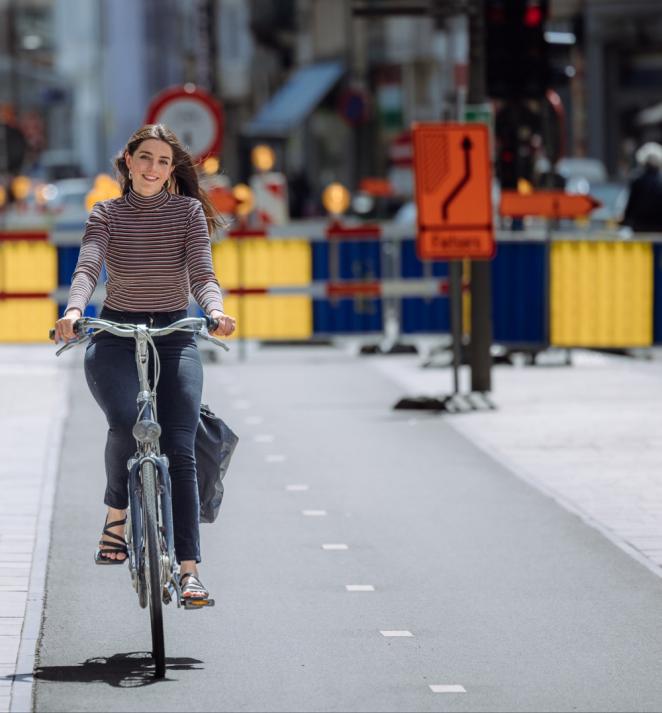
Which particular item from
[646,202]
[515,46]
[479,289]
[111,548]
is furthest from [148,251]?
[646,202]

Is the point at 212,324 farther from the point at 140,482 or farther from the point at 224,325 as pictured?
the point at 140,482

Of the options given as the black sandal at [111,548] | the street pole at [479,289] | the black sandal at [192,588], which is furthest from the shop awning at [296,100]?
the black sandal at [192,588]

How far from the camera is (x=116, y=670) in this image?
7004 millimetres

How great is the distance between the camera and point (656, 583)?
8508 mm

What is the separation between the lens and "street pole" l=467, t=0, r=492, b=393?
50.3 ft

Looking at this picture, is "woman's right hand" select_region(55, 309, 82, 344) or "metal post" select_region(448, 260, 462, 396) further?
"metal post" select_region(448, 260, 462, 396)

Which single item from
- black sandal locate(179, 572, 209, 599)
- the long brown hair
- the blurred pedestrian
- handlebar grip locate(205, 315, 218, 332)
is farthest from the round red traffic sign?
handlebar grip locate(205, 315, 218, 332)

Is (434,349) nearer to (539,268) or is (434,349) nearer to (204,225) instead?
(539,268)

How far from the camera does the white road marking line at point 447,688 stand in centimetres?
671

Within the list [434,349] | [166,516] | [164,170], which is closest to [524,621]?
[166,516]

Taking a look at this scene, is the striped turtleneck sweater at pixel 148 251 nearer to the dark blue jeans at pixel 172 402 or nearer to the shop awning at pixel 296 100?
the dark blue jeans at pixel 172 402

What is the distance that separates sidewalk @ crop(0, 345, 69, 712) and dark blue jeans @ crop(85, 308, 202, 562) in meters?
0.65

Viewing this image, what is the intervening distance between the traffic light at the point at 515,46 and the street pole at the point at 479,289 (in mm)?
386

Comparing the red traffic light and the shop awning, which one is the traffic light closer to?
the red traffic light
